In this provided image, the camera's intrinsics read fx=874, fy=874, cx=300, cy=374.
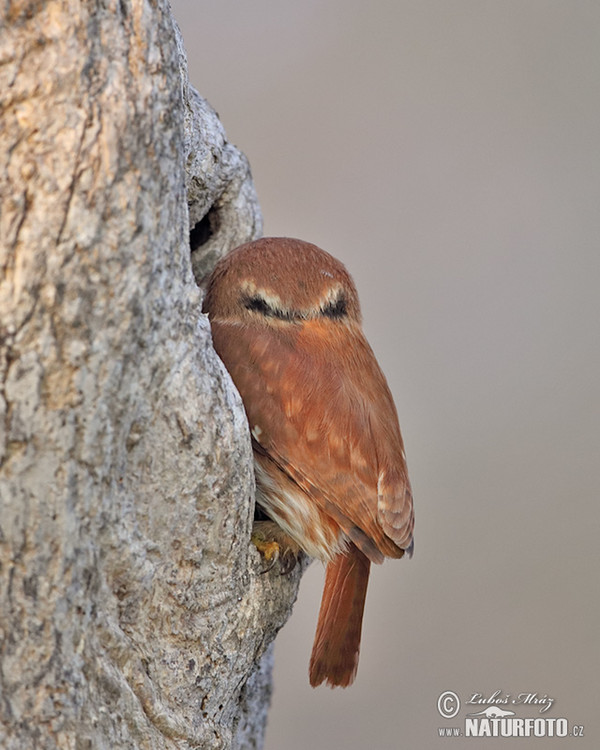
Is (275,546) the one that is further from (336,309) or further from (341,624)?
(336,309)

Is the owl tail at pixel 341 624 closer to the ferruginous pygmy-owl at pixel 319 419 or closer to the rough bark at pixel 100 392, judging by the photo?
the ferruginous pygmy-owl at pixel 319 419

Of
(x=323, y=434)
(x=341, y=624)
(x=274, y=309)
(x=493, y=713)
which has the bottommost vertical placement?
(x=341, y=624)

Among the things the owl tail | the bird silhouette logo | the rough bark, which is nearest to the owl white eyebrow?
the rough bark

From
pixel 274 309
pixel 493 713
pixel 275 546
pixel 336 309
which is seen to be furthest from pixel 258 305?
pixel 493 713

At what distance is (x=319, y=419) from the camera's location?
1435 millimetres

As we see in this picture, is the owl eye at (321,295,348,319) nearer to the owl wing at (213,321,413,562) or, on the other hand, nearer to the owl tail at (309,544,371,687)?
the owl wing at (213,321,413,562)

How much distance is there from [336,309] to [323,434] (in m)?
0.25

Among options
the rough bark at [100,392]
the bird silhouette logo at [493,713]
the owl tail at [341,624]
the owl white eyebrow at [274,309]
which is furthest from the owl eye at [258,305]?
the bird silhouette logo at [493,713]

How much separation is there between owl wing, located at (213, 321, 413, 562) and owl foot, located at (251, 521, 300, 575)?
0.13 m

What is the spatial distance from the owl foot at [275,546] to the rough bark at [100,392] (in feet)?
0.68

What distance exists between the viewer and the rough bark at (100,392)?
96 centimetres

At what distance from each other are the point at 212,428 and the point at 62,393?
287mm

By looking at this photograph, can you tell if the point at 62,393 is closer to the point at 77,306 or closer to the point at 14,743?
the point at 77,306

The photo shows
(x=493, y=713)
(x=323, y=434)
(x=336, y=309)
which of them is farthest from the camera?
(x=493, y=713)
